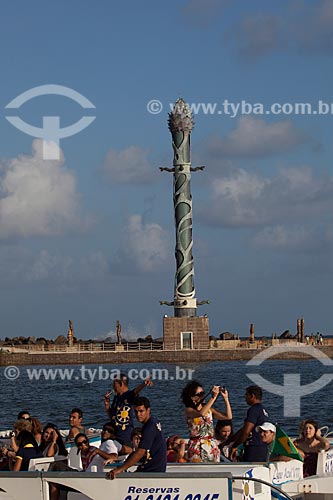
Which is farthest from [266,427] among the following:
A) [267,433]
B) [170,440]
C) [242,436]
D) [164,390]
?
[164,390]

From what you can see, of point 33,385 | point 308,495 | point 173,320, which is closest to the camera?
point 308,495

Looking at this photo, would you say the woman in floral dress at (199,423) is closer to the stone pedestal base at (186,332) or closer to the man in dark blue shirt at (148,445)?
the man in dark blue shirt at (148,445)

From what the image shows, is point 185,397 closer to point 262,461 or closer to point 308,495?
point 262,461

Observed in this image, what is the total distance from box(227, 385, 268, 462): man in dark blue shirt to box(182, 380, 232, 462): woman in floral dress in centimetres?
34

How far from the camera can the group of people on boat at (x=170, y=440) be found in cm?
1173

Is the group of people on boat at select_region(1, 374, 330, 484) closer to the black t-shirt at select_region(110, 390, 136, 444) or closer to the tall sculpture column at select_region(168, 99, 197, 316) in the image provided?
the black t-shirt at select_region(110, 390, 136, 444)

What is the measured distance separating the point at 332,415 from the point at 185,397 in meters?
25.5

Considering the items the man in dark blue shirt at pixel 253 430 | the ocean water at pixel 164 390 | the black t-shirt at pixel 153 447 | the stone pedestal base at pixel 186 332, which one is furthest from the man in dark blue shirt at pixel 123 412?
the stone pedestal base at pixel 186 332

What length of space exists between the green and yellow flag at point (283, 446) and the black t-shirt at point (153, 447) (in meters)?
2.10

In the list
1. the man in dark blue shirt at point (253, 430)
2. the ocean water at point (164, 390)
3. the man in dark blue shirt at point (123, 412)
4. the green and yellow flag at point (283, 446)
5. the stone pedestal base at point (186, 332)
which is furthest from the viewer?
the stone pedestal base at point (186, 332)

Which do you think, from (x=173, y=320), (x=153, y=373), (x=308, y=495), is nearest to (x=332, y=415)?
(x=308, y=495)

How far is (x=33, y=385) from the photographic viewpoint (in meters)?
67.6

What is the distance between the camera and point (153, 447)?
10.6 metres

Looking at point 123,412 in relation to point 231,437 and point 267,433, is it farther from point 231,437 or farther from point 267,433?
point 267,433
